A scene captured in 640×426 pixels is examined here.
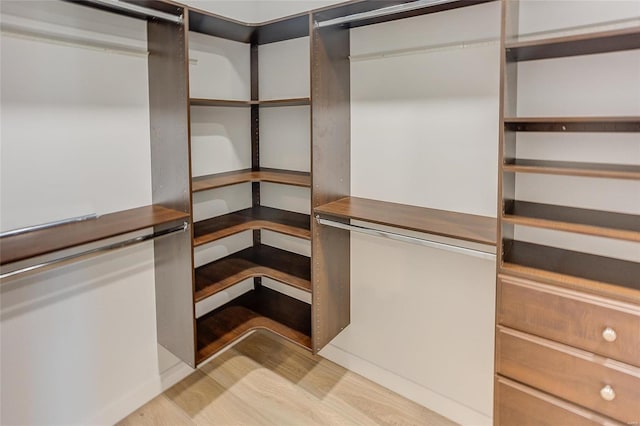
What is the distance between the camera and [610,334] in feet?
4.58

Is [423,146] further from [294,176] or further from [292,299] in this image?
[292,299]

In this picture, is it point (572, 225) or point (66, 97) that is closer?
point (572, 225)

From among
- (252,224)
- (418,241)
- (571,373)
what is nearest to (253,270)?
(252,224)

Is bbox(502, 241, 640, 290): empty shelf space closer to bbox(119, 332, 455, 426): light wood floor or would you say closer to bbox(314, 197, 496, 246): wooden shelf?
bbox(314, 197, 496, 246): wooden shelf

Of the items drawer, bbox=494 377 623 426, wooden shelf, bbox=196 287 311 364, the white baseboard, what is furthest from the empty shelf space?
wooden shelf, bbox=196 287 311 364

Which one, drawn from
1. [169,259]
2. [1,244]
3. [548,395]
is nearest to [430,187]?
[548,395]

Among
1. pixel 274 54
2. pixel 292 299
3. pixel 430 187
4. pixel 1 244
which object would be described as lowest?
pixel 292 299

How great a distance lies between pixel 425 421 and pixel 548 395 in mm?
849

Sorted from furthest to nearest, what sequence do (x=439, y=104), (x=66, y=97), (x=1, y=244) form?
(x=439, y=104)
(x=66, y=97)
(x=1, y=244)

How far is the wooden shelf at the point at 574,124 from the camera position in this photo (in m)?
1.30

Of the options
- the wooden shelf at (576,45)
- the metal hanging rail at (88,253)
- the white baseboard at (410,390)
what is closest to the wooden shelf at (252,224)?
the metal hanging rail at (88,253)

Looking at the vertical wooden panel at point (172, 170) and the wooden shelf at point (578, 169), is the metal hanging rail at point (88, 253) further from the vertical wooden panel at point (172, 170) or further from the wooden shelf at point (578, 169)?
the wooden shelf at point (578, 169)

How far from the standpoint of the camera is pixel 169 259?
2.22 metres

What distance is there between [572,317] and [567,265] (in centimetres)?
24
